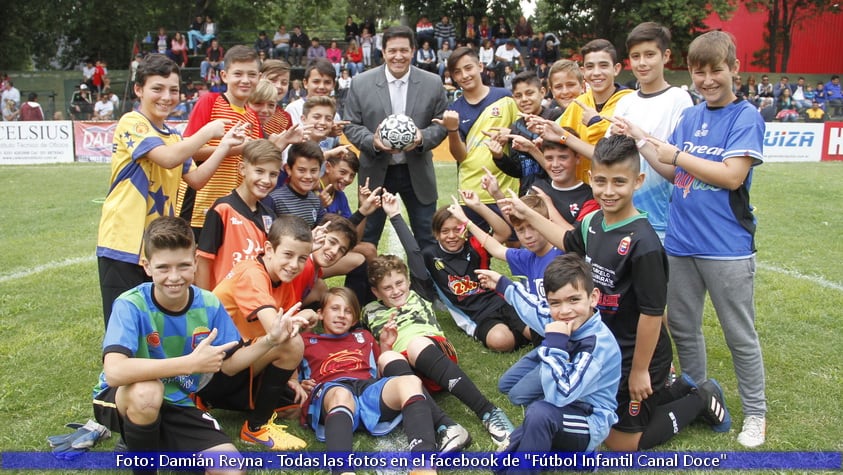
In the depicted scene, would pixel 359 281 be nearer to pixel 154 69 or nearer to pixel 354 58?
pixel 154 69

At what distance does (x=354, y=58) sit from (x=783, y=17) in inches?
1016

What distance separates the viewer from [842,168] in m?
16.4

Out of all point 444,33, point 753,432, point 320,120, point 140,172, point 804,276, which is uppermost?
point 444,33

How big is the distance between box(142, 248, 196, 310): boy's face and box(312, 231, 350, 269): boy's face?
1493 millimetres

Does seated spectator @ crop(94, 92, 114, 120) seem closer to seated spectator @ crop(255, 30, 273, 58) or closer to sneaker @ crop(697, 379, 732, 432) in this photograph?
seated spectator @ crop(255, 30, 273, 58)

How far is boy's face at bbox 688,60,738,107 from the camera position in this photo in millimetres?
3549

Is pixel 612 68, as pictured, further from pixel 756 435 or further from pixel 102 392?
pixel 102 392

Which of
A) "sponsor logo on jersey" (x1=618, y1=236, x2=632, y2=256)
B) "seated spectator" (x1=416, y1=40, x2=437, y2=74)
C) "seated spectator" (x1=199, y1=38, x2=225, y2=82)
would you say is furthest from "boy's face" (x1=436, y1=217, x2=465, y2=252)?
"seated spectator" (x1=199, y1=38, x2=225, y2=82)

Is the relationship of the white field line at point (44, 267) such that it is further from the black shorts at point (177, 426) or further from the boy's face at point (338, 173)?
the black shorts at point (177, 426)

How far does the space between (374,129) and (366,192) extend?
83cm

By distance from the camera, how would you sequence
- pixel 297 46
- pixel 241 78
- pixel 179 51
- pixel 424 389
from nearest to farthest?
Answer: 1. pixel 424 389
2. pixel 241 78
3. pixel 297 46
4. pixel 179 51

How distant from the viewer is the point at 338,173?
562 centimetres

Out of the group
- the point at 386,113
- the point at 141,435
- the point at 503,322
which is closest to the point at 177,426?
the point at 141,435

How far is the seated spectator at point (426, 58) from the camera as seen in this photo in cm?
2367
